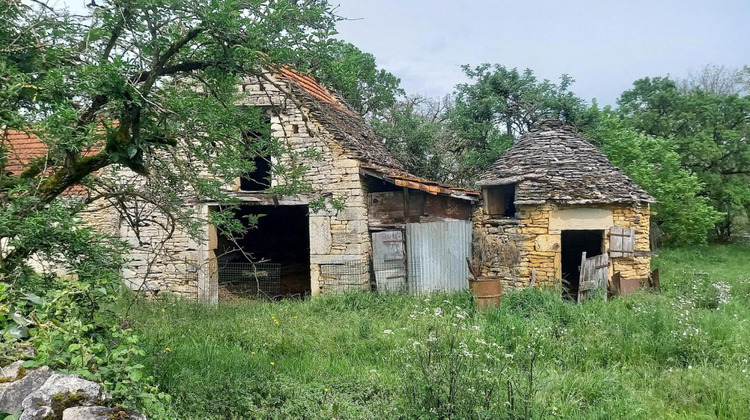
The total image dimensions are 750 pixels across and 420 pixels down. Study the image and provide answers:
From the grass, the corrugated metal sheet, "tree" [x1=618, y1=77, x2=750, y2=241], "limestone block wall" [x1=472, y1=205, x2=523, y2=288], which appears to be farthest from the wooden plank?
"tree" [x1=618, y1=77, x2=750, y2=241]

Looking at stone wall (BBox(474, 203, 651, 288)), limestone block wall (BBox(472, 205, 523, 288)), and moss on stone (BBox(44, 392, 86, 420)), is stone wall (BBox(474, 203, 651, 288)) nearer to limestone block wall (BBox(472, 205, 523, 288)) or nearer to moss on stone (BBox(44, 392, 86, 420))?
limestone block wall (BBox(472, 205, 523, 288))

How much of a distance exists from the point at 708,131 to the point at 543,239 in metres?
13.7

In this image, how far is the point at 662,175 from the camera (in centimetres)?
1518

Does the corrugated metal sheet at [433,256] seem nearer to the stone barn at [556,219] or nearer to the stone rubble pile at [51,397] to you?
the stone barn at [556,219]

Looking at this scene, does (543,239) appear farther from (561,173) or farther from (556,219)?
(561,173)

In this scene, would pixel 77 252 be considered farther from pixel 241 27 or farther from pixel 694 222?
pixel 694 222

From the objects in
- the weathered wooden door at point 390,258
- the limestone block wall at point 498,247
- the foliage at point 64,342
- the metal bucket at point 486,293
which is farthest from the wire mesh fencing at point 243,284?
the foliage at point 64,342

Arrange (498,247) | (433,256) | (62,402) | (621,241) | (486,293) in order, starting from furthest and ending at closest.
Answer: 1. (433,256)
2. (498,247)
3. (621,241)
4. (486,293)
5. (62,402)

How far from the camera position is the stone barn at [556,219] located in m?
9.10

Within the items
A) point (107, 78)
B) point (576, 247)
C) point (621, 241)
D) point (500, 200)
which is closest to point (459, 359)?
point (107, 78)

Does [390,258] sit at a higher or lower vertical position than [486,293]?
higher

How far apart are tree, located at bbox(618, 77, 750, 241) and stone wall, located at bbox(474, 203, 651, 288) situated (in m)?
9.74

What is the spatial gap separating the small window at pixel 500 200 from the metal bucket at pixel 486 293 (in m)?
2.67

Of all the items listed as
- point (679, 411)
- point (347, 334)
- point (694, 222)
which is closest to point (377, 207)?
point (347, 334)
